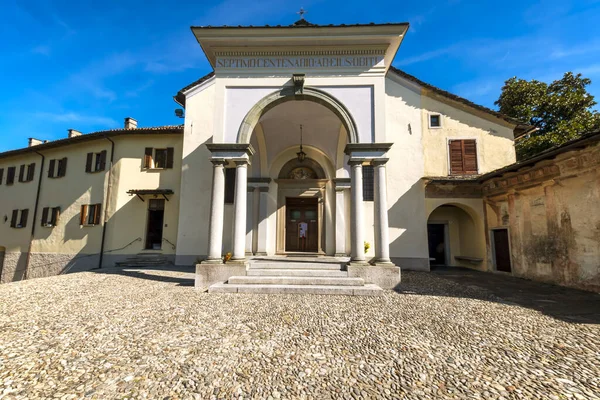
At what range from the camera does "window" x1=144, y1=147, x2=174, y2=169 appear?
13.2 m

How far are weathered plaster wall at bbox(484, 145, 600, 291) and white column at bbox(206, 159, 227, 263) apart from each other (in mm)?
9938

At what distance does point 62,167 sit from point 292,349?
18424mm

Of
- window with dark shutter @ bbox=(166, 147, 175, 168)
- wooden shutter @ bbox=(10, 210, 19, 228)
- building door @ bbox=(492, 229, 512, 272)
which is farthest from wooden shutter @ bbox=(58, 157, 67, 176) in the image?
building door @ bbox=(492, 229, 512, 272)

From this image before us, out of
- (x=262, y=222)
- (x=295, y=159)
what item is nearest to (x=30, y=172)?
(x=262, y=222)

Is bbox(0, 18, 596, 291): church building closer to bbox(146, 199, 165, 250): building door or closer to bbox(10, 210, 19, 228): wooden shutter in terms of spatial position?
bbox(146, 199, 165, 250): building door

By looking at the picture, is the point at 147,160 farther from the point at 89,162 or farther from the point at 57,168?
the point at 57,168

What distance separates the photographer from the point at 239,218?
7.72 metres

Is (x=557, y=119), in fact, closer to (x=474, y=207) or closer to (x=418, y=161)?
(x=474, y=207)

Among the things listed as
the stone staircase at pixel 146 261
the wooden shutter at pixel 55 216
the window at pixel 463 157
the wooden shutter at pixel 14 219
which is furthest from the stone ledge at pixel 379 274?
the wooden shutter at pixel 14 219

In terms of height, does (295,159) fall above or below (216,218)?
above

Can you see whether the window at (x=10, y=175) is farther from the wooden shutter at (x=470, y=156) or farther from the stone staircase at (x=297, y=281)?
the wooden shutter at (x=470, y=156)

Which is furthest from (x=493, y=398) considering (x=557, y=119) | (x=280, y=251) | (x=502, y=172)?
(x=557, y=119)

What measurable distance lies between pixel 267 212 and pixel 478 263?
9583 mm

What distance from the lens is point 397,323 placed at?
14.6ft
